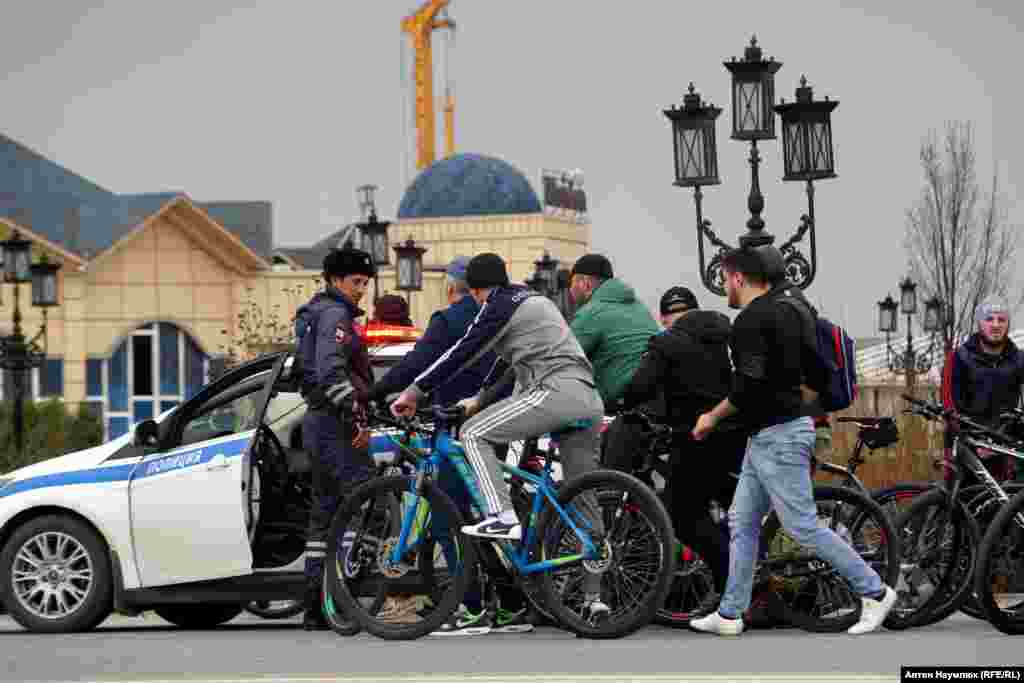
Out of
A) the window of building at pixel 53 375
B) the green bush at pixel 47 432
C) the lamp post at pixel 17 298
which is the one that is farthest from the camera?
the window of building at pixel 53 375

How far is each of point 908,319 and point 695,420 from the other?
39706 millimetres

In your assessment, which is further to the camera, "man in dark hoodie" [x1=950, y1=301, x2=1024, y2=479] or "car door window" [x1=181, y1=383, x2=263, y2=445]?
"man in dark hoodie" [x1=950, y1=301, x2=1024, y2=479]

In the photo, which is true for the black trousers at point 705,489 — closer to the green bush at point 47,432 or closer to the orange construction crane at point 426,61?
the green bush at point 47,432

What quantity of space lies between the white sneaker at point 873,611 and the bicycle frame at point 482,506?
1186 mm

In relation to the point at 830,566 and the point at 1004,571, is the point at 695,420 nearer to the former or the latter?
the point at 830,566

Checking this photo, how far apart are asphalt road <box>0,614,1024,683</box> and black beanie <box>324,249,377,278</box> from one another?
178 cm

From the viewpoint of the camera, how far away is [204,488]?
39.0 feet

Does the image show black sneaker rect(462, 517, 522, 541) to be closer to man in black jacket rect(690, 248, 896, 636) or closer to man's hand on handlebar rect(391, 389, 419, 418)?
man's hand on handlebar rect(391, 389, 419, 418)

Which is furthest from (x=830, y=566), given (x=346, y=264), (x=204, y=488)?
(x=204, y=488)

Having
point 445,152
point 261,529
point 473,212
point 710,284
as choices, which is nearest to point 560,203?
point 473,212

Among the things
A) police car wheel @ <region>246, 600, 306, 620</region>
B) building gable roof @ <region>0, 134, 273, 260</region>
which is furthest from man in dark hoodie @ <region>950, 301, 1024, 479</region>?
building gable roof @ <region>0, 134, 273, 260</region>

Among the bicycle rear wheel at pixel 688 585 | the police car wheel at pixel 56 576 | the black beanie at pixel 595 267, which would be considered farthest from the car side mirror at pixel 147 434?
the bicycle rear wheel at pixel 688 585

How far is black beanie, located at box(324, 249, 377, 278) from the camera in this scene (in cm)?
1186

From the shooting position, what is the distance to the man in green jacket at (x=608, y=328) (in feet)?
39.6
